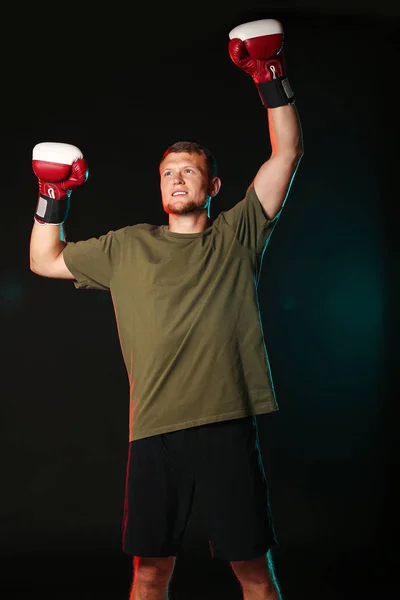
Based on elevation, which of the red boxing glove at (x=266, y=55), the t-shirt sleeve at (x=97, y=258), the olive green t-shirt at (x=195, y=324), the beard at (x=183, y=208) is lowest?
the olive green t-shirt at (x=195, y=324)

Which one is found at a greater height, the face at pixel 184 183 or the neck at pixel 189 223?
the face at pixel 184 183

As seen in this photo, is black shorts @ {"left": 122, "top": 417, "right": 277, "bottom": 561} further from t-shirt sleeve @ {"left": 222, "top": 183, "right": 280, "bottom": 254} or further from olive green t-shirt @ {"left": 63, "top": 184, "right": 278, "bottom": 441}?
t-shirt sleeve @ {"left": 222, "top": 183, "right": 280, "bottom": 254}

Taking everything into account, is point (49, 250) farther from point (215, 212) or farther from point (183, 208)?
point (215, 212)

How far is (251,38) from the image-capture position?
1804 mm

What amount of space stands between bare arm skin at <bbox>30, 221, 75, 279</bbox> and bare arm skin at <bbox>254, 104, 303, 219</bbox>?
22.1 inches

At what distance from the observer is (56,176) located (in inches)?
77.3

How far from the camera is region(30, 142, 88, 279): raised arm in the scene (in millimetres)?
1961

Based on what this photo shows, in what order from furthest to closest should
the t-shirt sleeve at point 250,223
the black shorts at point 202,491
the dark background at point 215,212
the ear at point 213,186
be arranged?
the dark background at point 215,212, the ear at point 213,186, the t-shirt sleeve at point 250,223, the black shorts at point 202,491

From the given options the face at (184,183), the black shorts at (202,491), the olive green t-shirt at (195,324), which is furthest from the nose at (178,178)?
the black shorts at (202,491)

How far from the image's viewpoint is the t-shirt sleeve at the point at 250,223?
187 centimetres

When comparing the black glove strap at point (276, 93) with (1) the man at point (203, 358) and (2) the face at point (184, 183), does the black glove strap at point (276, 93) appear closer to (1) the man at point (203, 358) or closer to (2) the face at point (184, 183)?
(1) the man at point (203, 358)

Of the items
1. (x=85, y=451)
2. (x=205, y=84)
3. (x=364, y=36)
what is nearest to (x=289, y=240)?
(x=205, y=84)

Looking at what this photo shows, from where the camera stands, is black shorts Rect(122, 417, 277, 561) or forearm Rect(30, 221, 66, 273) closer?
black shorts Rect(122, 417, 277, 561)

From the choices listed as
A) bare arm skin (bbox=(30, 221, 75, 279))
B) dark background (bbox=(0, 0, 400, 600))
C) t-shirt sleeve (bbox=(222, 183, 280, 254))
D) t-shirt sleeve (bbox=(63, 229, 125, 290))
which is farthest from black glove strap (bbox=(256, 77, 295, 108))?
dark background (bbox=(0, 0, 400, 600))
